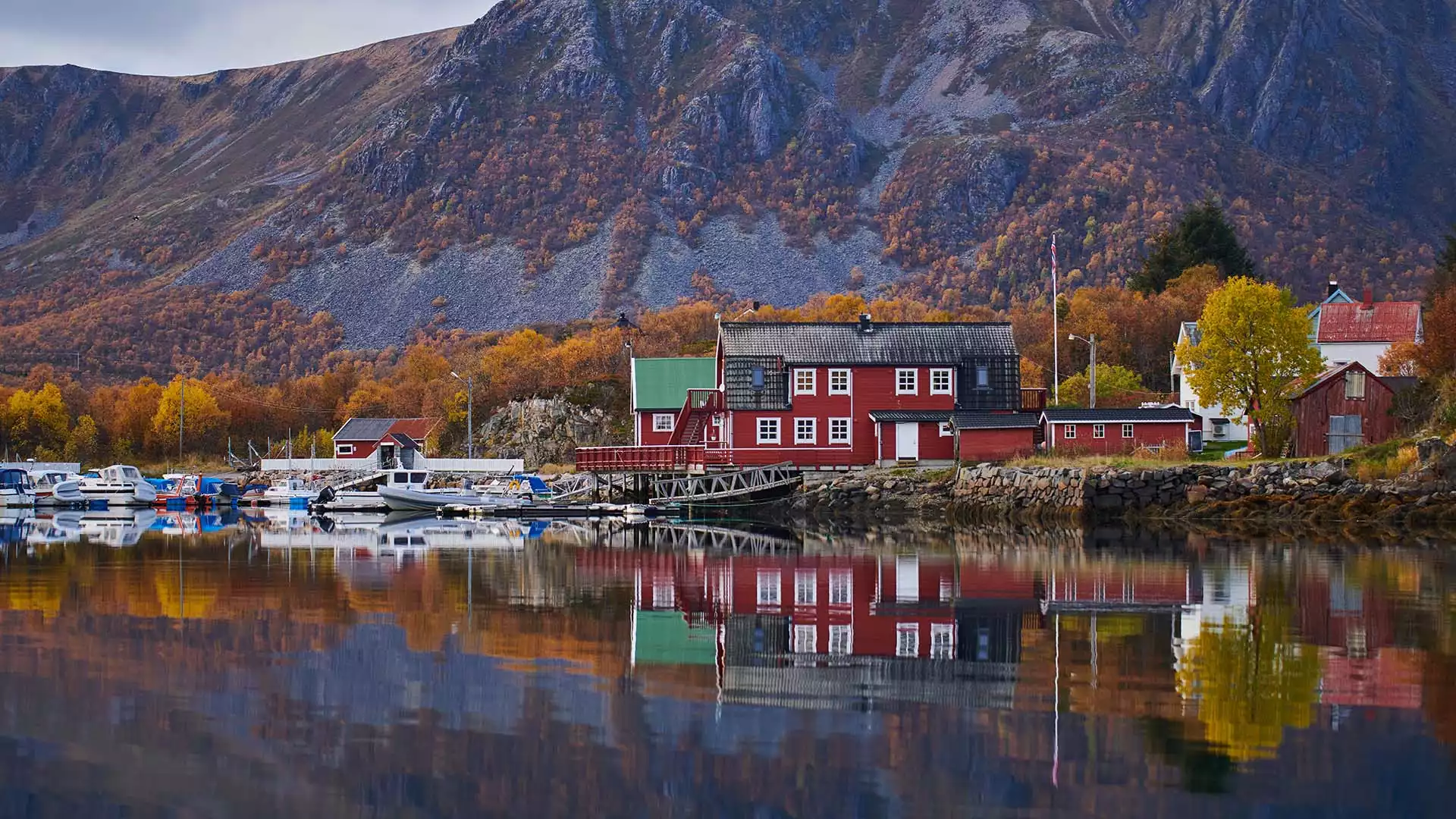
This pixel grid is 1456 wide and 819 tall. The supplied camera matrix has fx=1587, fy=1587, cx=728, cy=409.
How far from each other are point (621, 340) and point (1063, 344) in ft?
113

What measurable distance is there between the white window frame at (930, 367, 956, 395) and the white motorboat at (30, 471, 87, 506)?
134 ft

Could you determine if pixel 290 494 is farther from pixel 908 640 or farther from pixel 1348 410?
pixel 908 640

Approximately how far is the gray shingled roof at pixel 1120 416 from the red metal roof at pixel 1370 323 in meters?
25.7

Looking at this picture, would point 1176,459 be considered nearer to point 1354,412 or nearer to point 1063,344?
point 1354,412

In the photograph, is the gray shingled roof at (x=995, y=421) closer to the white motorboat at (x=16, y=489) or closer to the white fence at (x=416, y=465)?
the white fence at (x=416, y=465)

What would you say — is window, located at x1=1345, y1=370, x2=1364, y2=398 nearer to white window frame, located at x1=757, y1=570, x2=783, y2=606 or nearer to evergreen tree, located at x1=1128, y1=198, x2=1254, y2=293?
white window frame, located at x1=757, y1=570, x2=783, y2=606

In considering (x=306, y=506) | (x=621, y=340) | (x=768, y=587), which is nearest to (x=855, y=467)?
(x=306, y=506)

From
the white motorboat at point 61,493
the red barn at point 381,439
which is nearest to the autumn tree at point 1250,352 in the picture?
the white motorboat at point 61,493

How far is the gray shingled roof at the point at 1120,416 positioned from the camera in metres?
64.4

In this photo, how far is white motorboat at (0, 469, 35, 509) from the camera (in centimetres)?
7688

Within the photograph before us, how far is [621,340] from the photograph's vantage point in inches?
4838

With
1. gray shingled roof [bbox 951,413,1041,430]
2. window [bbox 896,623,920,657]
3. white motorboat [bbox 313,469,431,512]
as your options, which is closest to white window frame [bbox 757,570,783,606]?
window [bbox 896,623,920,657]

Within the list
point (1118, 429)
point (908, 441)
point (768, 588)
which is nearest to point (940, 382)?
point (908, 441)

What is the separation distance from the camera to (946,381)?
232 ft
